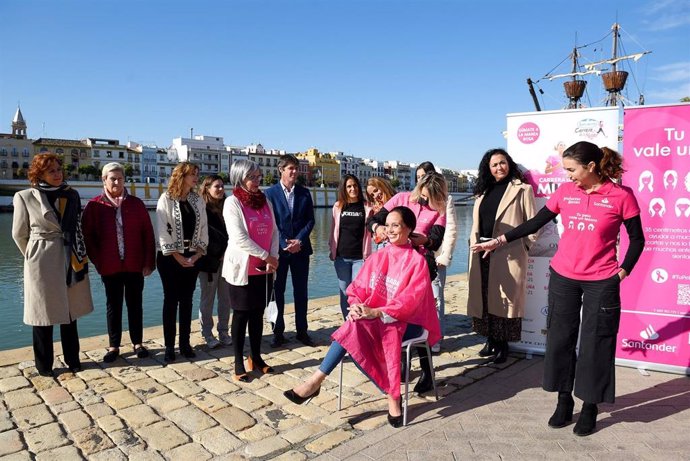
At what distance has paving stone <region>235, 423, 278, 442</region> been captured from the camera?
299 centimetres

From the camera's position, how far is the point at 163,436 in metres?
3.02

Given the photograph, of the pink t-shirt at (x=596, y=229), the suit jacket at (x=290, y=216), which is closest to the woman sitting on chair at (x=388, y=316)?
the pink t-shirt at (x=596, y=229)

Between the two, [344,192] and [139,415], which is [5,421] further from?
[344,192]

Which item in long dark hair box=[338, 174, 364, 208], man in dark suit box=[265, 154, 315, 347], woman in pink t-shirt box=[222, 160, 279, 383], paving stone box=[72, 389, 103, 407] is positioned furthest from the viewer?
long dark hair box=[338, 174, 364, 208]

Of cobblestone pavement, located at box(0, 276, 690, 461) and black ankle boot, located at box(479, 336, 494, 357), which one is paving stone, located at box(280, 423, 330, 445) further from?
black ankle boot, located at box(479, 336, 494, 357)

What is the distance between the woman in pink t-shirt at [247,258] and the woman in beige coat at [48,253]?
1.30 metres

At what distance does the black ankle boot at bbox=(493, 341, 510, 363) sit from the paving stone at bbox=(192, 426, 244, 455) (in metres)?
2.51

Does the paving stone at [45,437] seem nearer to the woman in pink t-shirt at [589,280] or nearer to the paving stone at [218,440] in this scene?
the paving stone at [218,440]

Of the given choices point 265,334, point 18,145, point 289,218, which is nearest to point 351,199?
point 289,218

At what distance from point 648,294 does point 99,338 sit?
17.2 feet

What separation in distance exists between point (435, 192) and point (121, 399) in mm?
2870

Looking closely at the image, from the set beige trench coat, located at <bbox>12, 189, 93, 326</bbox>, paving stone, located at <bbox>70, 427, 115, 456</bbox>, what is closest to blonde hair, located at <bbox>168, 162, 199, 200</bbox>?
beige trench coat, located at <bbox>12, 189, 93, 326</bbox>

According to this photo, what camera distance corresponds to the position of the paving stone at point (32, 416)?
317 centimetres

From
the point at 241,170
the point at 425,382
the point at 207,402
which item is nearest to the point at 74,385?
the point at 207,402
